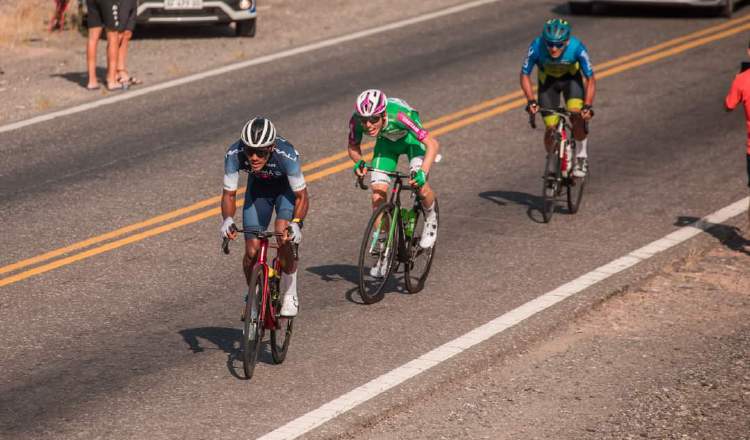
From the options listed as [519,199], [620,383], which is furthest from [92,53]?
[620,383]

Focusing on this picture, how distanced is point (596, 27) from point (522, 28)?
48.9 inches

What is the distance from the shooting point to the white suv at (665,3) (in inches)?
883

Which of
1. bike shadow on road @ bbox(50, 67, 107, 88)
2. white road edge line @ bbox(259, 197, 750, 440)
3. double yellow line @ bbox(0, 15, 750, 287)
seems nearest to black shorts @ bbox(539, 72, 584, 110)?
white road edge line @ bbox(259, 197, 750, 440)

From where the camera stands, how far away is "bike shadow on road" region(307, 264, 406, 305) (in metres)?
11.3

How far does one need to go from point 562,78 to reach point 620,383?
218 inches

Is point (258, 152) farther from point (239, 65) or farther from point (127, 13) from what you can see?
point (239, 65)

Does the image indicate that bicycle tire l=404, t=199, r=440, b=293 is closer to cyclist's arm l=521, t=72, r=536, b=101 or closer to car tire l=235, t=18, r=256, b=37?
cyclist's arm l=521, t=72, r=536, b=101

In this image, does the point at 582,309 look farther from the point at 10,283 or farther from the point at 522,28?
the point at 522,28

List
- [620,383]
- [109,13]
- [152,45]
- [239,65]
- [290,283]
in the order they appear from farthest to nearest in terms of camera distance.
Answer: [152,45]
[239,65]
[109,13]
[290,283]
[620,383]

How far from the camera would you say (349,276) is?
457 inches

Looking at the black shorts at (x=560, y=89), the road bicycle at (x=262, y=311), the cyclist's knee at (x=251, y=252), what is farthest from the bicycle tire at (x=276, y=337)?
the black shorts at (x=560, y=89)

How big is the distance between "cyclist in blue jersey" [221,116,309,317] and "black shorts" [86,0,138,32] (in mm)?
8972

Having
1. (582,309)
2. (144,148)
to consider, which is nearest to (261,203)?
(582,309)

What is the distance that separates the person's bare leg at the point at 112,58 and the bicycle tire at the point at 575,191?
7.19 metres
